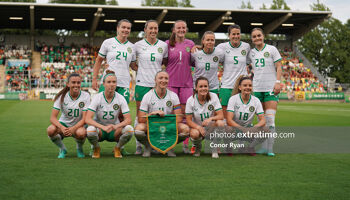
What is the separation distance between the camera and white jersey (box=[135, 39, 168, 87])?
6492 millimetres

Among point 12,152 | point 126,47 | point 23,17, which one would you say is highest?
point 23,17

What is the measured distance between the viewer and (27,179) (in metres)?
4.29

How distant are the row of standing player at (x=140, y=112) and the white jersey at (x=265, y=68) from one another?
374 millimetres

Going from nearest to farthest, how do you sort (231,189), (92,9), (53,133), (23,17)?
1. (231,189)
2. (53,133)
3. (92,9)
4. (23,17)

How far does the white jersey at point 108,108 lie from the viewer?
5.93 m

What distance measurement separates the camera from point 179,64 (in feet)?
21.6

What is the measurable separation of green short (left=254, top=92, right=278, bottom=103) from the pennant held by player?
5.12 ft

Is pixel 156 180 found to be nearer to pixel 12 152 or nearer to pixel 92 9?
pixel 12 152

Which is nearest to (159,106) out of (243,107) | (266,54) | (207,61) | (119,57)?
(119,57)

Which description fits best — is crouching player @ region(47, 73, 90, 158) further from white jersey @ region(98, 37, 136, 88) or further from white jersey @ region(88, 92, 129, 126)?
white jersey @ region(98, 37, 136, 88)

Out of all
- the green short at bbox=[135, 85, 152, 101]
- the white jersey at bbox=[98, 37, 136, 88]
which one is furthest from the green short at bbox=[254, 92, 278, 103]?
the white jersey at bbox=[98, 37, 136, 88]

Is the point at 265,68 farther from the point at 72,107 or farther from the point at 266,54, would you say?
the point at 72,107

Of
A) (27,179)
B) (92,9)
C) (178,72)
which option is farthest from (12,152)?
(92,9)

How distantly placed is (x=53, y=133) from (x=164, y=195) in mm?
2722
